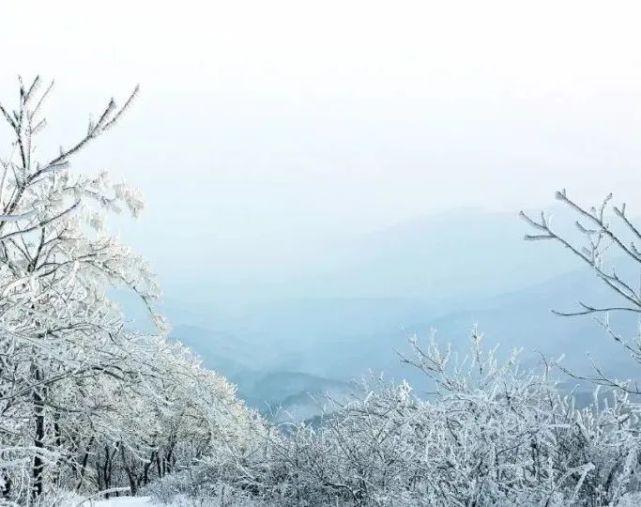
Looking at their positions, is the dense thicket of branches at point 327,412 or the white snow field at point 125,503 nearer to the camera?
the dense thicket of branches at point 327,412

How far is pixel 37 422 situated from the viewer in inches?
294

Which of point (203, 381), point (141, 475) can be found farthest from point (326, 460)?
point (141, 475)

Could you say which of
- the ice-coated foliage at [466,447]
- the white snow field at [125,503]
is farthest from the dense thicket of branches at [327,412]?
the white snow field at [125,503]

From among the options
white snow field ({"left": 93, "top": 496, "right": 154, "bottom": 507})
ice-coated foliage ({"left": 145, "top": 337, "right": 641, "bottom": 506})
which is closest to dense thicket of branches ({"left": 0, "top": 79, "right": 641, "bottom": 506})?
ice-coated foliage ({"left": 145, "top": 337, "right": 641, "bottom": 506})

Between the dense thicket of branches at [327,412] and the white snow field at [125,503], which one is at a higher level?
the dense thicket of branches at [327,412]

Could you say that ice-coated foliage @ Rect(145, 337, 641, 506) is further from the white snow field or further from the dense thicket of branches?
the white snow field

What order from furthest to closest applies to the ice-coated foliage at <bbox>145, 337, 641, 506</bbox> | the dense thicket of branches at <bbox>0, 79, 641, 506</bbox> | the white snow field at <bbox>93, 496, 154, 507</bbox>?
the white snow field at <bbox>93, 496, 154, 507</bbox> < the ice-coated foliage at <bbox>145, 337, 641, 506</bbox> < the dense thicket of branches at <bbox>0, 79, 641, 506</bbox>

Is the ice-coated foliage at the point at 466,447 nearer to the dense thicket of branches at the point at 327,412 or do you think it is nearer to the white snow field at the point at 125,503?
the dense thicket of branches at the point at 327,412

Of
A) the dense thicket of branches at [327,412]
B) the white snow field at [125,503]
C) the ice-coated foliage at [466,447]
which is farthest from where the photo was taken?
the white snow field at [125,503]

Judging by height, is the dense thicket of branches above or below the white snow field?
above

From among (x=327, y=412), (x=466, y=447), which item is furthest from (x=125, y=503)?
(x=466, y=447)

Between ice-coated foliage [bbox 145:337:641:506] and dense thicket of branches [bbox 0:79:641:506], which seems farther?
ice-coated foliage [bbox 145:337:641:506]

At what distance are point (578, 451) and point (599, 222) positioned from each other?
10.7ft

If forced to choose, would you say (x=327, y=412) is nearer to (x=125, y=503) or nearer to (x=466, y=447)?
(x=466, y=447)
